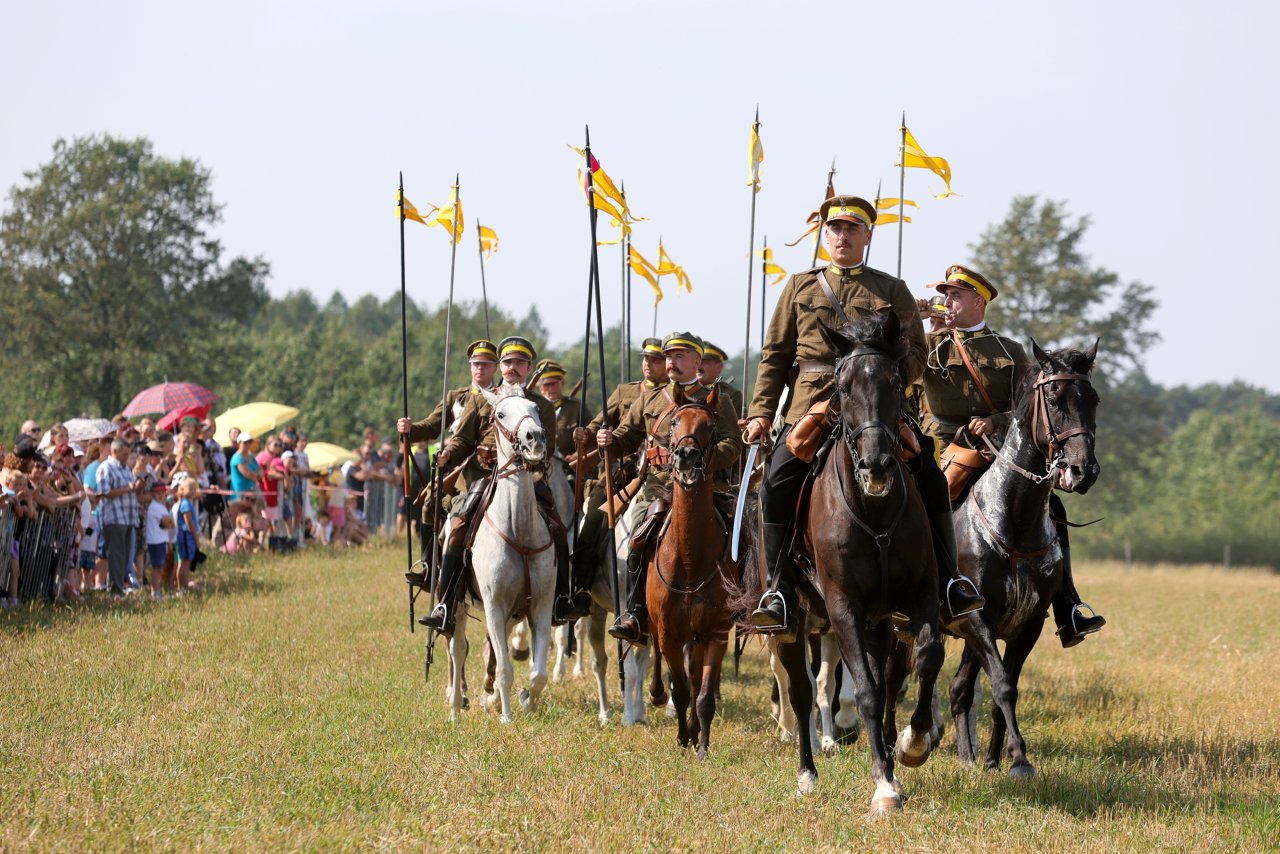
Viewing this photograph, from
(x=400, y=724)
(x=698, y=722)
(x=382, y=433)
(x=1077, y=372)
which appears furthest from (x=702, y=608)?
(x=382, y=433)

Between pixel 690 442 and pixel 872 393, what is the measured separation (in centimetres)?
249

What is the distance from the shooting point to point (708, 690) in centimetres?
1077

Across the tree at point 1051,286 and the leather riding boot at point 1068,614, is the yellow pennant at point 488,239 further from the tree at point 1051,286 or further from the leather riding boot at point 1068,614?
the tree at point 1051,286

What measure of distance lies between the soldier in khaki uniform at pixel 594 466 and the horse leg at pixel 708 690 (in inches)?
86.3

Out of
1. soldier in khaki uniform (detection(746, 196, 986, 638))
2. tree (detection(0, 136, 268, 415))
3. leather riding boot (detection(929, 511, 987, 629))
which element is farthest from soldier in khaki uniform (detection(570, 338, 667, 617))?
tree (detection(0, 136, 268, 415))

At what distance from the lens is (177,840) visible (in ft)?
23.3

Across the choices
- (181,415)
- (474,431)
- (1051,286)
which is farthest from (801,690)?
(1051,286)

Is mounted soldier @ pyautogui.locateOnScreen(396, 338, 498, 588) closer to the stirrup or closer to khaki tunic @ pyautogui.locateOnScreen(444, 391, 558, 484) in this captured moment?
khaki tunic @ pyautogui.locateOnScreen(444, 391, 558, 484)

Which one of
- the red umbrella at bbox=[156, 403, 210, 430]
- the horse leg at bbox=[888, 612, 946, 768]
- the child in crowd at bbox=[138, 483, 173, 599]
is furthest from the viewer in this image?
the red umbrella at bbox=[156, 403, 210, 430]

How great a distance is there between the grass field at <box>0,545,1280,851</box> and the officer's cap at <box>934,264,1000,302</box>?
3385 mm

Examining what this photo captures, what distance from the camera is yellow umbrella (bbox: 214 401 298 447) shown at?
92.2 feet

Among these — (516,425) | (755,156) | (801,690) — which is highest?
(755,156)

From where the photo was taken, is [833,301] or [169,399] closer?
[833,301]

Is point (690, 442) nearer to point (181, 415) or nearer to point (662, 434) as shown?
point (662, 434)
